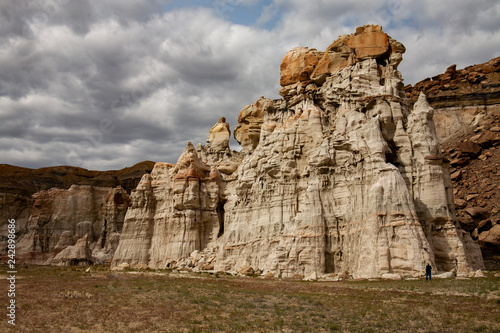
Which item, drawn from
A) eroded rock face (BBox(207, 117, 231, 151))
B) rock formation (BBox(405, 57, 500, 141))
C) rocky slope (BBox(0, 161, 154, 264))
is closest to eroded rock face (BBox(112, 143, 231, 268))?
eroded rock face (BBox(207, 117, 231, 151))

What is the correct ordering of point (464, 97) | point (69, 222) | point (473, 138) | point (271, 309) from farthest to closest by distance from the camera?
1. point (464, 97)
2. point (69, 222)
3. point (473, 138)
4. point (271, 309)

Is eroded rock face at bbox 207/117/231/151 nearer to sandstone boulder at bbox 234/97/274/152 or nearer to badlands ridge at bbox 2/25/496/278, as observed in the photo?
badlands ridge at bbox 2/25/496/278

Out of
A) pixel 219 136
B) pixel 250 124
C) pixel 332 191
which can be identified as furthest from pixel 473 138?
pixel 332 191

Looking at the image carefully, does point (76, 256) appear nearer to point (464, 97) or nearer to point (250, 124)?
point (250, 124)

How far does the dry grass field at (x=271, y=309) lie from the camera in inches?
617

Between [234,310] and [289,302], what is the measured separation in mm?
3246

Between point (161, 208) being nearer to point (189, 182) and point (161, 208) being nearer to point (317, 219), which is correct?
point (189, 182)

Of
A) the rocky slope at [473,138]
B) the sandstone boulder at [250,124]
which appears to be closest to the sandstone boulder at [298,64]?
the sandstone boulder at [250,124]

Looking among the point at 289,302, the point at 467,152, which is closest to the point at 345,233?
the point at 289,302

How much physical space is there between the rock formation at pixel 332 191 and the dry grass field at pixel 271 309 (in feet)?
23.6

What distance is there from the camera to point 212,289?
27.8 m

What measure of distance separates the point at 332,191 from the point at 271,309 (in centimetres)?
2217

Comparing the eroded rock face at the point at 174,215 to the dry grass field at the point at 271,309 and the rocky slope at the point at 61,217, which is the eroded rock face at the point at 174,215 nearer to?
the rocky slope at the point at 61,217

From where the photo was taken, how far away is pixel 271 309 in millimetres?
19281
